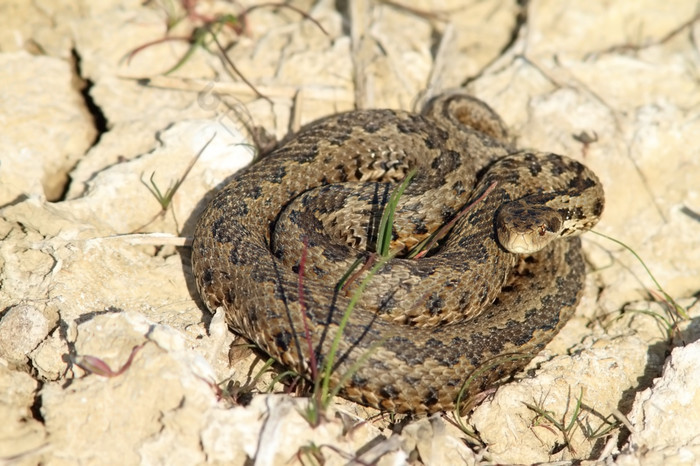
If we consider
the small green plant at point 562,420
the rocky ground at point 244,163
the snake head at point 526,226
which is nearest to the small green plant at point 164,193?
the rocky ground at point 244,163

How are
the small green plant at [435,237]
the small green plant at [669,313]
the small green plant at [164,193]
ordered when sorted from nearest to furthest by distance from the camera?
the small green plant at [669,313], the small green plant at [435,237], the small green plant at [164,193]

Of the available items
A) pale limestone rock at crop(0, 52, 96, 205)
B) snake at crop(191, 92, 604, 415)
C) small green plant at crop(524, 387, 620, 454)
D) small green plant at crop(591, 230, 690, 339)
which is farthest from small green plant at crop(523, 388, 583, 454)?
pale limestone rock at crop(0, 52, 96, 205)

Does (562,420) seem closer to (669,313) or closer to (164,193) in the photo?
(669,313)

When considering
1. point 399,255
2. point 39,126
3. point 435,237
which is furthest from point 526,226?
point 39,126

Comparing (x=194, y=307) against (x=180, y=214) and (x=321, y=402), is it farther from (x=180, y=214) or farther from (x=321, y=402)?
(x=321, y=402)

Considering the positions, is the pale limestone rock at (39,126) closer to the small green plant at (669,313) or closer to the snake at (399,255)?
the snake at (399,255)
